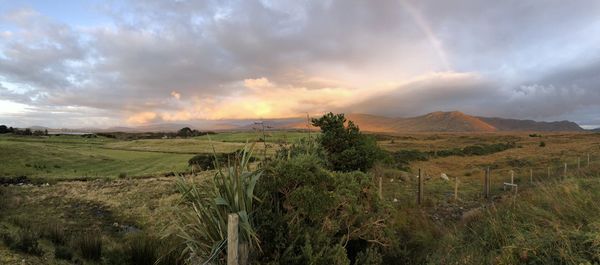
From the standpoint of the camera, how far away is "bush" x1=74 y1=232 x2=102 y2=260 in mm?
9367

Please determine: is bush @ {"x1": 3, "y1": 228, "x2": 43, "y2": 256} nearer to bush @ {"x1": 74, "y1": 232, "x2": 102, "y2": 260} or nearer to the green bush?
bush @ {"x1": 74, "y1": 232, "x2": 102, "y2": 260}

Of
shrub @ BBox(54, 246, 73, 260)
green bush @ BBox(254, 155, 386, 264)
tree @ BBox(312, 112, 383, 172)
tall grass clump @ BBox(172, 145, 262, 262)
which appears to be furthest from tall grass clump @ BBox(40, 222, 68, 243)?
tree @ BBox(312, 112, 383, 172)

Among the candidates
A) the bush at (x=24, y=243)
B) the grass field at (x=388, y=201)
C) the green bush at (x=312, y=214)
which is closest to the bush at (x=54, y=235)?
the grass field at (x=388, y=201)

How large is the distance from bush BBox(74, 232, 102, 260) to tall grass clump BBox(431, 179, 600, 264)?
843cm

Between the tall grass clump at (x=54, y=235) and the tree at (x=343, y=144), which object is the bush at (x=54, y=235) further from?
the tree at (x=343, y=144)

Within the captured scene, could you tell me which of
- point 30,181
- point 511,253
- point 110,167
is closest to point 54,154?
point 110,167

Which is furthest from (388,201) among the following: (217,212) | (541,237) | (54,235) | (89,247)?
(54,235)

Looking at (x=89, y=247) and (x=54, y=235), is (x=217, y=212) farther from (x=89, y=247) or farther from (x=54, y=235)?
(x=54, y=235)

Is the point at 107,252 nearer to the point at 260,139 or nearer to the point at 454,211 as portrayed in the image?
the point at 260,139

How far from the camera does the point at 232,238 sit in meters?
4.47

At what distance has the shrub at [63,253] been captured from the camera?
8977 mm

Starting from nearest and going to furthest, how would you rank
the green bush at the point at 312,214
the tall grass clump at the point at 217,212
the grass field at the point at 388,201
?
the tall grass clump at the point at 217,212, the green bush at the point at 312,214, the grass field at the point at 388,201

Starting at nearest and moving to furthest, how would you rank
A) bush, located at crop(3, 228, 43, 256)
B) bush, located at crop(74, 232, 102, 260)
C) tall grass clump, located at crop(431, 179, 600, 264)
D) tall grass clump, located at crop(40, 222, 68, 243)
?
tall grass clump, located at crop(431, 179, 600, 264) < bush, located at crop(3, 228, 43, 256) < bush, located at crop(74, 232, 102, 260) < tall grass clump, located at crop(40, 222, 68, 243)

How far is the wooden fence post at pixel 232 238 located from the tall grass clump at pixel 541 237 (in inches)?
131
